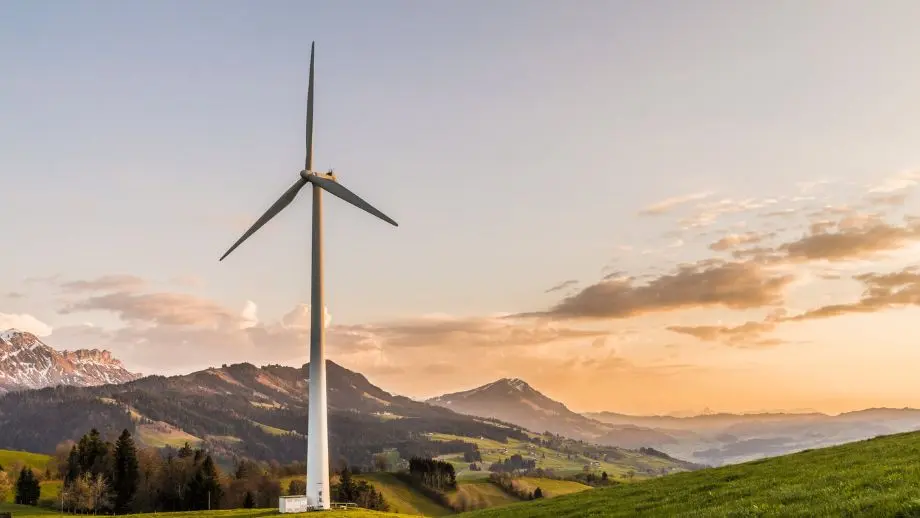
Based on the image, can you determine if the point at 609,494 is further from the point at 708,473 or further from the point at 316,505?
the point at 316,505

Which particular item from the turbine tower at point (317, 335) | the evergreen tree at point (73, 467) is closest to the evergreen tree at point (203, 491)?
the evergreen tree at point (73, 467)

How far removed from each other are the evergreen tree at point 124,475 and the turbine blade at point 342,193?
95.6 m

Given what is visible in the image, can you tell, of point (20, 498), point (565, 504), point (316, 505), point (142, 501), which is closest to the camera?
point (565, 504)

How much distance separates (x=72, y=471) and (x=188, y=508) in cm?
2751

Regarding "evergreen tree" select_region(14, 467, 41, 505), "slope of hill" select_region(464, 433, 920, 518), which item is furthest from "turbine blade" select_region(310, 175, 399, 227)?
"evergreen tree" select_region(14, 467, 41, 505)

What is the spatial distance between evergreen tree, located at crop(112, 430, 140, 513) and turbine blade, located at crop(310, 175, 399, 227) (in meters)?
95.6

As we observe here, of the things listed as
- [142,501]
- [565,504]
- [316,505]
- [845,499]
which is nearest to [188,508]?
[142,501]

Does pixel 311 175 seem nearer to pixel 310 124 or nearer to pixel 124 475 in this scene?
pixel 310 124

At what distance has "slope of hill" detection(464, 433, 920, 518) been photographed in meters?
27.6

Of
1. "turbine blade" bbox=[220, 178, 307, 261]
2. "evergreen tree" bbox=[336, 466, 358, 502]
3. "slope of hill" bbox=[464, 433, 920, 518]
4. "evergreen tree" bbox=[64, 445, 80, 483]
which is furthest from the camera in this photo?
"evergreen tree" bbox=[336, 466, 358, 502]

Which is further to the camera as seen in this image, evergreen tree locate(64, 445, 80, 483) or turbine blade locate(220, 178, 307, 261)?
evergreen tree locate(64, 445, 80, 483)

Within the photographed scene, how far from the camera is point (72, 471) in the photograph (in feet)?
541

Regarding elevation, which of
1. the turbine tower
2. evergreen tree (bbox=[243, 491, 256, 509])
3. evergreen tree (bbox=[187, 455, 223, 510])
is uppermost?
the turbine tower

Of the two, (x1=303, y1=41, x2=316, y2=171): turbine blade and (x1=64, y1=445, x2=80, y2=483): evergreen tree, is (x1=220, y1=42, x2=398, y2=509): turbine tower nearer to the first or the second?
(x1=303, y1=41, x2=316, y2=171): turbine blade
